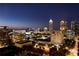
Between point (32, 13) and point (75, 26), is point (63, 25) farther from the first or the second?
point (32, 13)

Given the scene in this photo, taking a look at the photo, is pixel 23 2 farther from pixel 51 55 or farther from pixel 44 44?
pixel 51 55

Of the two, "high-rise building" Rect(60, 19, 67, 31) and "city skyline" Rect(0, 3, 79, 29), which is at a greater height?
"city skyline" Rect(0, 3, 79, 29)

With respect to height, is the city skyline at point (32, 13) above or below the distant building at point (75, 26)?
above

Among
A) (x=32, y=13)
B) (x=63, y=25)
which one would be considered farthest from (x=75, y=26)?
(x=32, y=13)

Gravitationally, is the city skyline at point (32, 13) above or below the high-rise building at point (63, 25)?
above

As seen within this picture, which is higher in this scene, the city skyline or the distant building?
the city skyline

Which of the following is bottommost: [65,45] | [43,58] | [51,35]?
[43,58]

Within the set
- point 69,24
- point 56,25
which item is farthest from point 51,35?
point 69,24

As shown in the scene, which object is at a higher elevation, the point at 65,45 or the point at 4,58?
the point at 65,45
